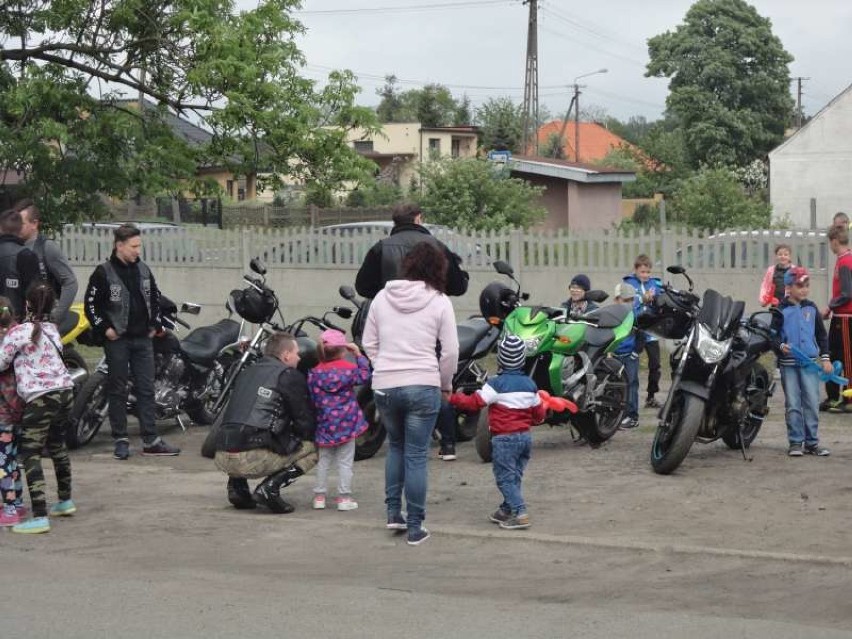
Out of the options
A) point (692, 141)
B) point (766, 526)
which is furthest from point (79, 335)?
point (692, 141)

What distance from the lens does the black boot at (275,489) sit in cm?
895

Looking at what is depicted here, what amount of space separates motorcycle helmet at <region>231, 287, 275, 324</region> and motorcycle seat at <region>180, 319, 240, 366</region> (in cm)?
48

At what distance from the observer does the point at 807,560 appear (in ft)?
24.3

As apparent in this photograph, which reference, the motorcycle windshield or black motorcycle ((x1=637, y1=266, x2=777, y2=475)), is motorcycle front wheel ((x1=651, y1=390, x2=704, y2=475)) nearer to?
black motorcycle ((x1=637, y1=266, x2=777, y2=475))

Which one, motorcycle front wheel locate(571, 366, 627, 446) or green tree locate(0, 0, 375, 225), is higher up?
green tree locate(0, 0, 375, 225)

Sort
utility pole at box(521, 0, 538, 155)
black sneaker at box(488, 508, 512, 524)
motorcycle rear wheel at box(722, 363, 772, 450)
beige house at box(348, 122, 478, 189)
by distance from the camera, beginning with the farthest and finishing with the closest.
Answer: beige house at box(348, 122, 478, 189) < utility pole at box(521, 0, 538, 155) < motorcycle rear wheel at box(722, 363, 772, 450) < black sneaker at box(488, 508, 512, 524)

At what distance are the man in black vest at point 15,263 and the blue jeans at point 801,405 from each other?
19.0 feet

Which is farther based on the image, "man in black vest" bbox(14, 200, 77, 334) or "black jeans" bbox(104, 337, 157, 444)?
"black jeans" bbox(104, 337, 157, 444)

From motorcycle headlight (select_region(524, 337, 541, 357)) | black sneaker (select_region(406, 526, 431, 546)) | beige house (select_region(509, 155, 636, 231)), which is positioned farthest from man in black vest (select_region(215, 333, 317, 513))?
beige house (select_region(509, 155, 636, 231))

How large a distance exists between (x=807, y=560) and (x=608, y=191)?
3376cm

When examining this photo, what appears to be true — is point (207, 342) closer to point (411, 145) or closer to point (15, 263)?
point (15, 263)

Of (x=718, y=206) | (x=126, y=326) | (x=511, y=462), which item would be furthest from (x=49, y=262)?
(x=718, y=206)

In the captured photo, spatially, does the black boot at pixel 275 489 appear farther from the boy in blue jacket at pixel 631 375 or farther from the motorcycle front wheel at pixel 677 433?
the boy in blue jacket at pixel 631 375

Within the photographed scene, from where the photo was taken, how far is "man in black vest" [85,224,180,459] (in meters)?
11.0
